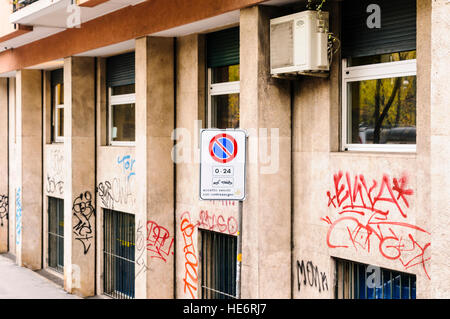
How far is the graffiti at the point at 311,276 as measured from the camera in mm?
7520

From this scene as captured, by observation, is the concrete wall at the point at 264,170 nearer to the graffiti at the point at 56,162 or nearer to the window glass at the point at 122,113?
the window glass at the point at 122,113

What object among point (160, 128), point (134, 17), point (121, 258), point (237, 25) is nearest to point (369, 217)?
point (237, 25)

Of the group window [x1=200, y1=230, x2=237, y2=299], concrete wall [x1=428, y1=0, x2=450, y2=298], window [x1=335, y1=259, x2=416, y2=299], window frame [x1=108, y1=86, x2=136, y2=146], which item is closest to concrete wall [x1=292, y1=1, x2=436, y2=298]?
window [x1=335, y1=259, x2=416, y2=299]


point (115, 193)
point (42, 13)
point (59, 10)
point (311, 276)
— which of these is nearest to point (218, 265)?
point (311, 276)

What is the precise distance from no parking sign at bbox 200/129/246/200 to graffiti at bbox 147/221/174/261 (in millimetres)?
3960

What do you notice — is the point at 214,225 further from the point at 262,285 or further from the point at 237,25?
the point at 237,25

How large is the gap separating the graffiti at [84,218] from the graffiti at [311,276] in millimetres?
6782

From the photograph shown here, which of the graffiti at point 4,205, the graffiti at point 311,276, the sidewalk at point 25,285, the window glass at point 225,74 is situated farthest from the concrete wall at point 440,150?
the graffiti at point 4,205

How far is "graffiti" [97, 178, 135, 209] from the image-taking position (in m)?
12.0

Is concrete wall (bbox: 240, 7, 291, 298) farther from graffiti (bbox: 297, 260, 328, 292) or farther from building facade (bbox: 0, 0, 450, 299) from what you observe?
graffiti (bbox: 297, 260, 328, 292)

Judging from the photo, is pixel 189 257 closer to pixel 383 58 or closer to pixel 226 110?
pixel 226 110

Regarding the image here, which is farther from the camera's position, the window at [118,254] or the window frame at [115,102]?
the window frame at [115,102]
